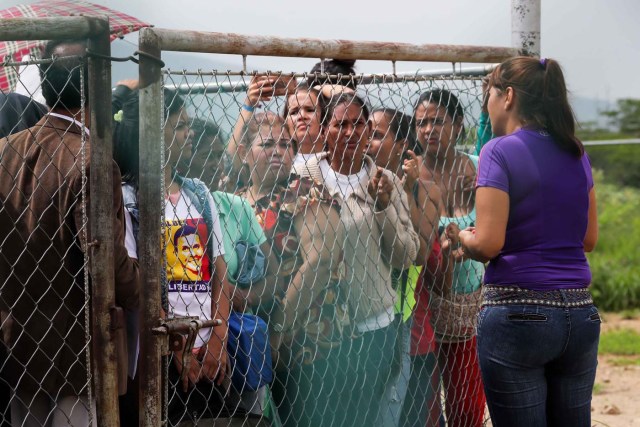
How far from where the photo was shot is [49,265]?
279cm

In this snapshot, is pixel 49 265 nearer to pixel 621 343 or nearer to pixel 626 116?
pixel 621 343

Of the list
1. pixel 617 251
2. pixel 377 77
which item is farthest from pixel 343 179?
pixel 617 251

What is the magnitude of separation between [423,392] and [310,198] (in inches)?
42.4

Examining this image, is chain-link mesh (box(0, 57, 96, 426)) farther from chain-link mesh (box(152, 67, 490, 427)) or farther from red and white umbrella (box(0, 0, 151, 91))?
red and white umbrella (box(0, 0, 151, 91))

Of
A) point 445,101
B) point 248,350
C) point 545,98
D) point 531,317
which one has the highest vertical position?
point 545,98

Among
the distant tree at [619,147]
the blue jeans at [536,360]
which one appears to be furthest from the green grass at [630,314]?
the blue jeans at [536,360]

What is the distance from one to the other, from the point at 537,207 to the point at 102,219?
134cm

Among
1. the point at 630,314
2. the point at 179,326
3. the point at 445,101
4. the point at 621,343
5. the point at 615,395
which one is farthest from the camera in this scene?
the point at 630,314

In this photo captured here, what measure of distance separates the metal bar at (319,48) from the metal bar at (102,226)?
0.22 metres

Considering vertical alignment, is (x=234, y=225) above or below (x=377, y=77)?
below

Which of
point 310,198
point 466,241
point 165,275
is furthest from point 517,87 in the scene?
point 165,275

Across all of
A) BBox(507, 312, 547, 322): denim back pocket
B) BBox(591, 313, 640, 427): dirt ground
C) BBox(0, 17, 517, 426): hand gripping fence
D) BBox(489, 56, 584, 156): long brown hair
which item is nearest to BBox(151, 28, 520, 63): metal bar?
BBox(0, 17, 517, 426): hand gripping fence

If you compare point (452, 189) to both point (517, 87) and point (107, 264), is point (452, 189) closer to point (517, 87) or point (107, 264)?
point (517, 87)

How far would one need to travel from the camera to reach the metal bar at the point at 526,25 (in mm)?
3814
